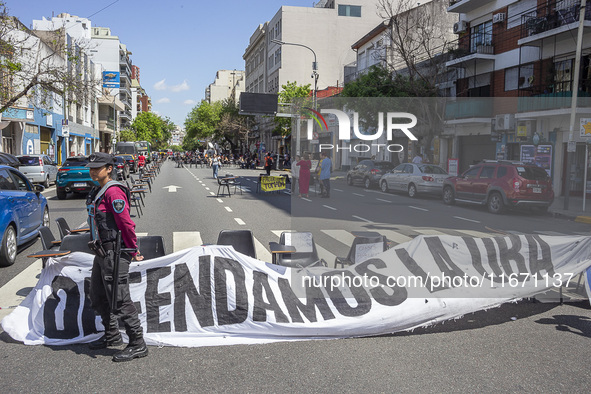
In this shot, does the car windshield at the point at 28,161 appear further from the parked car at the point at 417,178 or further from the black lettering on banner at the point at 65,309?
the parked car at the point at 417,178

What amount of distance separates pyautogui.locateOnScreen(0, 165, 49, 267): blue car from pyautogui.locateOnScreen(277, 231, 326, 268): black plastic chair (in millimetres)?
4549

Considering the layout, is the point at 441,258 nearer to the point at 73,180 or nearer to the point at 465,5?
the point at 73,180

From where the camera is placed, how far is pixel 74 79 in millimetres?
23672

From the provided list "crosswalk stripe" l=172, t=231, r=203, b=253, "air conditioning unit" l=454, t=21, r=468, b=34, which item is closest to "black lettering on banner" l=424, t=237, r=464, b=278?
"crosswalk stripe" l=172, t=231, r=203, b=253

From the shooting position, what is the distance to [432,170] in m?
6.89

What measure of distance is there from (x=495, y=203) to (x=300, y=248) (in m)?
2.59

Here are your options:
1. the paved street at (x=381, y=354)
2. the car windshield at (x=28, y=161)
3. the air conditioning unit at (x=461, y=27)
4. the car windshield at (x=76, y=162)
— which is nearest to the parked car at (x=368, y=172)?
the paved street at (x=381, y=354)

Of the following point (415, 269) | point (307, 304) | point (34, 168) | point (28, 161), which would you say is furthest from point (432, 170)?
point (28, 161)

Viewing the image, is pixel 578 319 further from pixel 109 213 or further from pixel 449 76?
pixel 449 76

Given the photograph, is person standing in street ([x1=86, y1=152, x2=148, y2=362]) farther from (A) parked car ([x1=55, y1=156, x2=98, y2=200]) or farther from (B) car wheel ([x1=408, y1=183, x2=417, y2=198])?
(A) parked car ([x1=55, y1=156, x2=98, y2=200])

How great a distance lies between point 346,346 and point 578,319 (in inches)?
109

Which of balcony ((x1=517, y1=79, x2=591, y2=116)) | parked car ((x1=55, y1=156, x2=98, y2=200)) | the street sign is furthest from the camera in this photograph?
parked car ((x1=55, y1=156, x2=98, y2=200))

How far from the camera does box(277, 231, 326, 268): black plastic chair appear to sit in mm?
6887

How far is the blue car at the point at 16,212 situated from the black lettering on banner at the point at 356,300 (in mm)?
5486
